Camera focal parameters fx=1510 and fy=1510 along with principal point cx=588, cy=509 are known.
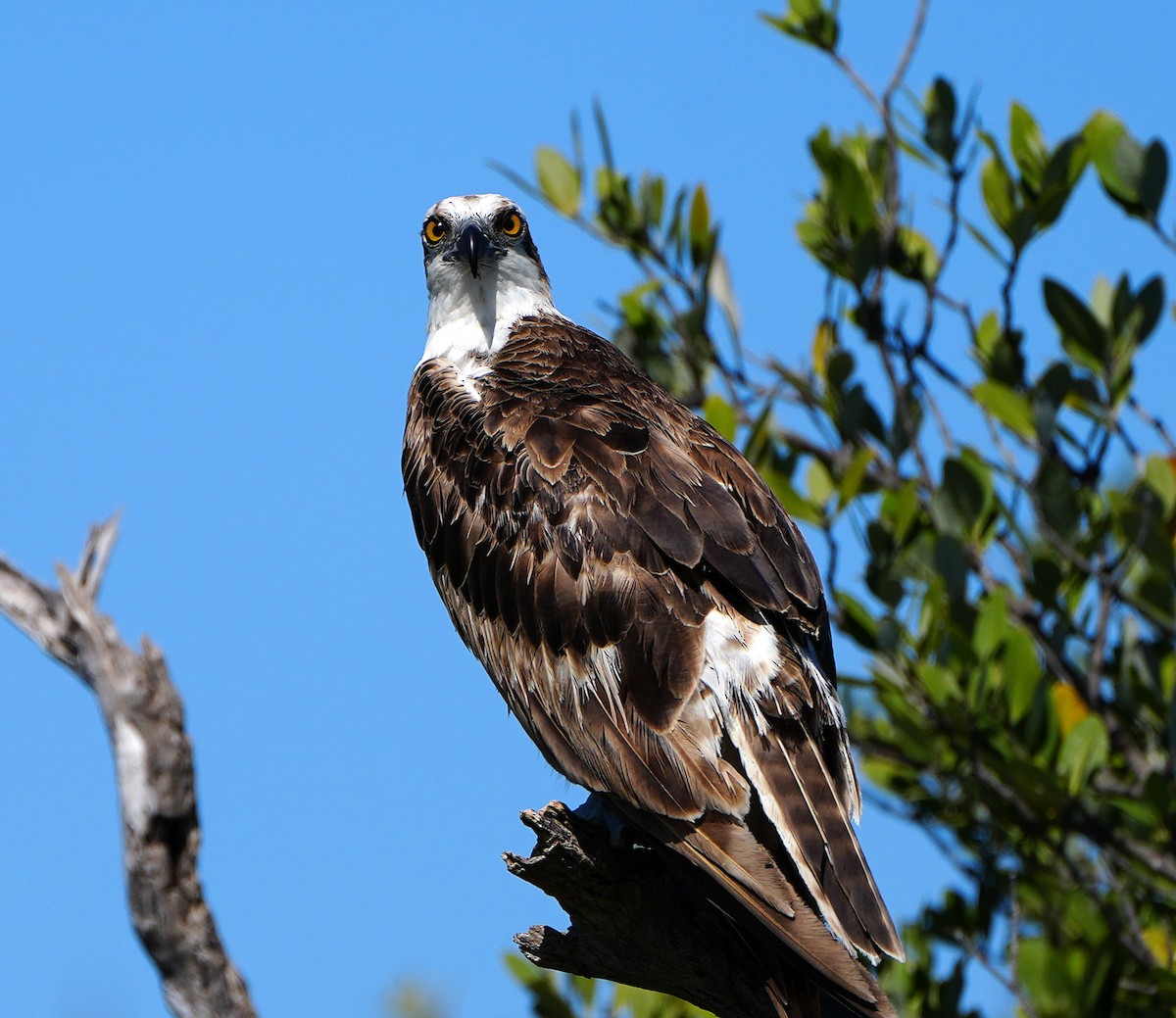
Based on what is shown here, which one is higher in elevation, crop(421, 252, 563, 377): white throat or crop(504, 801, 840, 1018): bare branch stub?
crop(421, 252, 563, 377): white throat

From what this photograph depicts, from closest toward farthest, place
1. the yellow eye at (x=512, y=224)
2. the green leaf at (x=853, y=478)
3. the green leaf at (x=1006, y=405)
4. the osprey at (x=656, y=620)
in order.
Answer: the osprey at (x=656, y=620) → the green leaf at (x=853, y=478) → the green leaf at (x=1006, y=405) → the yellow eye at (x=512, y=224)

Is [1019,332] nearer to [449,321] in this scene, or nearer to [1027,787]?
[1027,787]

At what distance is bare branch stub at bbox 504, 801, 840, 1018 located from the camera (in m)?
4.59

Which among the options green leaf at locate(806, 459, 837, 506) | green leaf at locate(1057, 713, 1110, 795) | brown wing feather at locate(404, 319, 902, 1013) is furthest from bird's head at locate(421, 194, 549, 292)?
green leaf at locate(1057, 713, 1110, 795)

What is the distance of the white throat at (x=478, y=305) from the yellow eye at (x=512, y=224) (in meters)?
0.14

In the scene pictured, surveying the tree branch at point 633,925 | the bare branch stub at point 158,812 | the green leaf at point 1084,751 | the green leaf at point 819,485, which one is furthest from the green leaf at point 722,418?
the bare branch stub at point 158,812

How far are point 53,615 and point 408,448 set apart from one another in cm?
375

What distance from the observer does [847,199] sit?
7195 mm

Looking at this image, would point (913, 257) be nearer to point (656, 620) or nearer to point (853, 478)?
point (853, 478)

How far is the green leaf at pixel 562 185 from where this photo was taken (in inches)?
312

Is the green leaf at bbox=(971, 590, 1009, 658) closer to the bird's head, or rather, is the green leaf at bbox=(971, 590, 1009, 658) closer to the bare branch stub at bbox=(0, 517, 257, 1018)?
the bird's head

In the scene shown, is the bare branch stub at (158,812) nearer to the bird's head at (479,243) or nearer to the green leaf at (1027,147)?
the bird's head at (479,243)

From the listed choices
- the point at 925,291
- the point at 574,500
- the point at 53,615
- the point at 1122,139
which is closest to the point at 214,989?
the point at 53,615

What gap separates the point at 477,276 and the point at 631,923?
3297 mm
